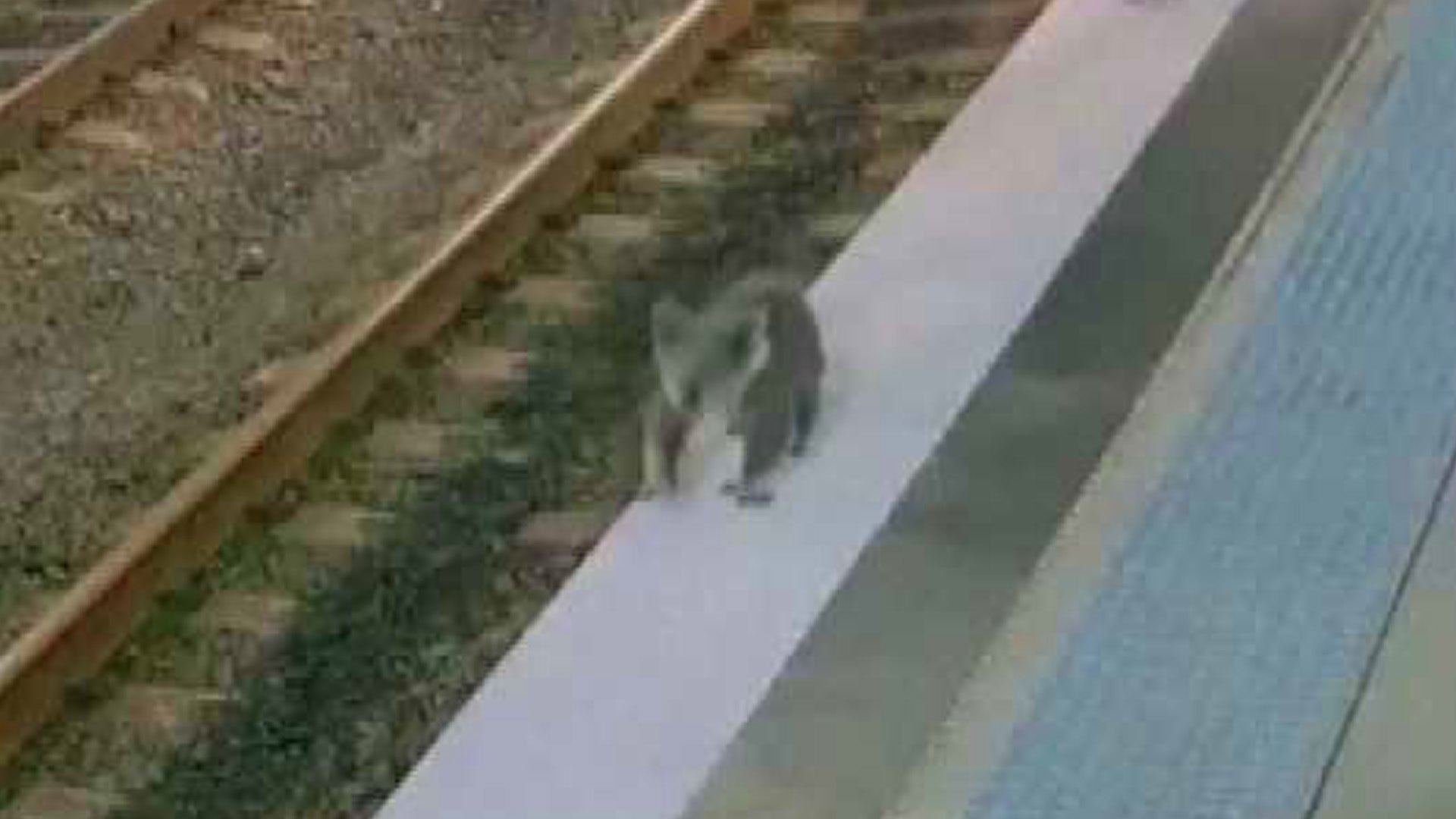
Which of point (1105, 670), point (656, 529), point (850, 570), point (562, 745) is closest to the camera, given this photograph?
point (1105, 670)

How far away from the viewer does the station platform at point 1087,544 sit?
342 centimetres

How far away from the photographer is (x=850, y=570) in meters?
3.98

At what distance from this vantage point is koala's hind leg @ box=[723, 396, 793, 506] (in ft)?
14.0

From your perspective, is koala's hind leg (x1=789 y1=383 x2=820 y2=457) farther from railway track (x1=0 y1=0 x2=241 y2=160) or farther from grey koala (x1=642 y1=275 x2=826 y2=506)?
railway track (x1=0 y1=0 x2=241 y2=160)

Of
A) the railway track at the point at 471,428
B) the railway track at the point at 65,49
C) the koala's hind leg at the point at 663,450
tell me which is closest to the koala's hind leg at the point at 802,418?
the koala's hind leg at the point at 663,450

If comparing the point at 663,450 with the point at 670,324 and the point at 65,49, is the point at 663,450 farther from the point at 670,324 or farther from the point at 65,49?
the point at 65,49

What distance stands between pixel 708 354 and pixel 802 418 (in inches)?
6.3

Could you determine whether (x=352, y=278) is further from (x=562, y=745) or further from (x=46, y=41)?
(x=562, y=745)

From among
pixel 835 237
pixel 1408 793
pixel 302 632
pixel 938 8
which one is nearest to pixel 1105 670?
pixel 1408 793

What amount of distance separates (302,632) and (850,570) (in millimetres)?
1048

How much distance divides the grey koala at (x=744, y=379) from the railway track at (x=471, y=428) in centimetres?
44

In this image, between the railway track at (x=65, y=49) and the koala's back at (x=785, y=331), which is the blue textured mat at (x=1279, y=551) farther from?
the railway track at (x=65, y=49)

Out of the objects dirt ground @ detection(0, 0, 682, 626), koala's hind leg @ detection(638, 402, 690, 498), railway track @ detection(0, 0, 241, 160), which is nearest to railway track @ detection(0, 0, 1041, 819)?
dirt ground @ detection(0, 0, 682, 626)

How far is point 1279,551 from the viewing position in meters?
3.75
